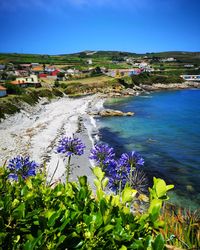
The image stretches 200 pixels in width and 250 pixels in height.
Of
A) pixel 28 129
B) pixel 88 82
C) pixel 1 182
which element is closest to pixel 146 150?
pixel 28 129

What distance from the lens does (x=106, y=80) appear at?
399ft

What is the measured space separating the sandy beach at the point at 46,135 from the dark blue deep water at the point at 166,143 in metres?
3.98

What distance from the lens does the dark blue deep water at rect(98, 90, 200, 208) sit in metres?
21.2

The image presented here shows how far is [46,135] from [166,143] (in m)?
16.3

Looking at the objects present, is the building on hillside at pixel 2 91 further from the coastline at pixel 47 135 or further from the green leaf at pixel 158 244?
the green leaf at pixel 158 244

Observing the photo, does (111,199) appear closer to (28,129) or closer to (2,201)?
(2,201)

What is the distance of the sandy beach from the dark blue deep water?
398 cm

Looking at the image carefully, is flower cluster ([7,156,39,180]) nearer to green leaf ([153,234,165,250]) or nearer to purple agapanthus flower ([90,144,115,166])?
purple agapanthus flower ([90,144,115,166])

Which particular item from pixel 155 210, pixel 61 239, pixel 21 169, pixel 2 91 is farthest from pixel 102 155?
pixel 2 91

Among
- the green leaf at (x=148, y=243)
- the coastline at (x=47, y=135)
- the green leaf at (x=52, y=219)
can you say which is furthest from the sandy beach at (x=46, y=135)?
the green leaf at (x=148, y=243)

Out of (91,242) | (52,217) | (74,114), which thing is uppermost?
(52,217)

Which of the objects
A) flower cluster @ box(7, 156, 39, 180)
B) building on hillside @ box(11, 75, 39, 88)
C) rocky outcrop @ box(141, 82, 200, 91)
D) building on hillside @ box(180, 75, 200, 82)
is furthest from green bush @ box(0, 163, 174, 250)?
building on hillside @ box(180, 75, 200, 82)

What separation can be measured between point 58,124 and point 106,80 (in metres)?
76.1

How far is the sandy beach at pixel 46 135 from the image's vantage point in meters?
25.8
